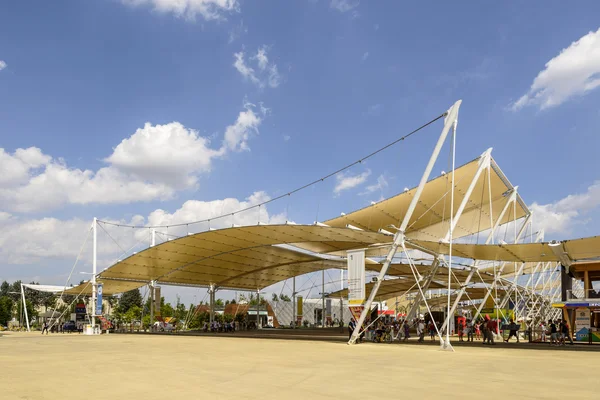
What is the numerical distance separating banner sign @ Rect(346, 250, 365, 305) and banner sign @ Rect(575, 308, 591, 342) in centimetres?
1241

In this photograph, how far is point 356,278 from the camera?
89.9ft

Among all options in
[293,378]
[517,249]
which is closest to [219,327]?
[517,249]

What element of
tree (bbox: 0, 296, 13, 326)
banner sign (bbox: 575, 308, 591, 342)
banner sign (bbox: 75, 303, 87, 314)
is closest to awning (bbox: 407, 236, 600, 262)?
banner sign (bbox: 575, 308, 591, 342)

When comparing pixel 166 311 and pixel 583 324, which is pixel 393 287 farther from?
pixel 166 311

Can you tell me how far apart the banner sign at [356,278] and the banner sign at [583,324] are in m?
12.4

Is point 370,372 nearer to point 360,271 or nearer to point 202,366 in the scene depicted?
point 202,366

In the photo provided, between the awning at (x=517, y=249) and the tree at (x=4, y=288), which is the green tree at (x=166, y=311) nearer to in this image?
the awning at (x=517, y=249)

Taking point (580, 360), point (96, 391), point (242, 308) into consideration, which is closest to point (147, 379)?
point (96, 391)

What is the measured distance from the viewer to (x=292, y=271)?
52.1 metres

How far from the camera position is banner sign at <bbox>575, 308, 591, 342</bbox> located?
28487mm

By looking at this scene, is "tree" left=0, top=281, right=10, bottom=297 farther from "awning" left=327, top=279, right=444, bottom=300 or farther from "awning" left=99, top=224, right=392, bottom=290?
"awning" left=327, top=279, right=444, bottom=300

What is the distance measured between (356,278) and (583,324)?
42.2ft

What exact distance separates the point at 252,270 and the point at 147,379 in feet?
126

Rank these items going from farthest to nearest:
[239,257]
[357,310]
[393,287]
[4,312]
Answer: [4,312], [393,287], [239,257], [357,310]
